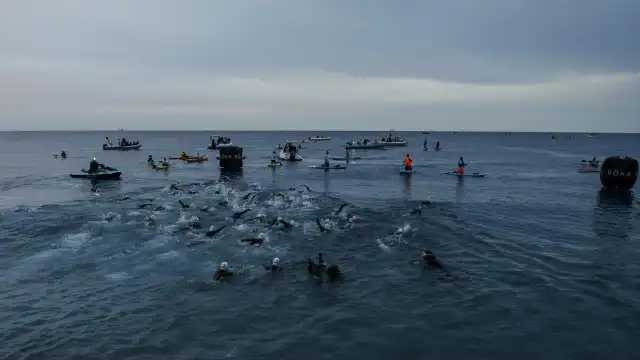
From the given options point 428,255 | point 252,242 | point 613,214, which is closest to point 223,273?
point 252,242

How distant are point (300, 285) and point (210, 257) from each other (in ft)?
22.2

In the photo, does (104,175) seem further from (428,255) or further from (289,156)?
(428,255)

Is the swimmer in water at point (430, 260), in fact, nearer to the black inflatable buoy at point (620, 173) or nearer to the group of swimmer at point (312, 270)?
the group of swimmer at point (312, 270)

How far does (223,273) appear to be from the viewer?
69.2 feet

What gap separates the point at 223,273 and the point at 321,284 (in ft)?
16.7

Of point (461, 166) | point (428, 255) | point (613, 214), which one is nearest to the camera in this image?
point (428, 255)

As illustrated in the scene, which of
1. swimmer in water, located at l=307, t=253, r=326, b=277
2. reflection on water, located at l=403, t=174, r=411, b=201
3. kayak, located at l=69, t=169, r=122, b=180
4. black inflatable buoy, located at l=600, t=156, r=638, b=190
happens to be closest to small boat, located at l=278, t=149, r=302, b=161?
reflection on water, located at l=403, t=174, r=411, b=201

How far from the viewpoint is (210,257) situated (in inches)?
948

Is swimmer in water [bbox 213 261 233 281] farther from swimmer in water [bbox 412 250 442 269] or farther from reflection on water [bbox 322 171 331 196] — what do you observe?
reflection on water [bbox 322 171 331 196]

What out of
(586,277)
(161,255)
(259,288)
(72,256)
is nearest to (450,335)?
(259,288)

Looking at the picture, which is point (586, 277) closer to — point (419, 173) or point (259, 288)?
point (259, 288)

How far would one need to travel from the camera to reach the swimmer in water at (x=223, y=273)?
20859 millimetres

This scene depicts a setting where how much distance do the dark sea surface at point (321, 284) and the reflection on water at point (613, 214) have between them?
257 mm

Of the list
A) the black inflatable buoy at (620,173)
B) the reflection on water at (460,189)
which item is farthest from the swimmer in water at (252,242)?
the black inflatable buoy at (620,173)
